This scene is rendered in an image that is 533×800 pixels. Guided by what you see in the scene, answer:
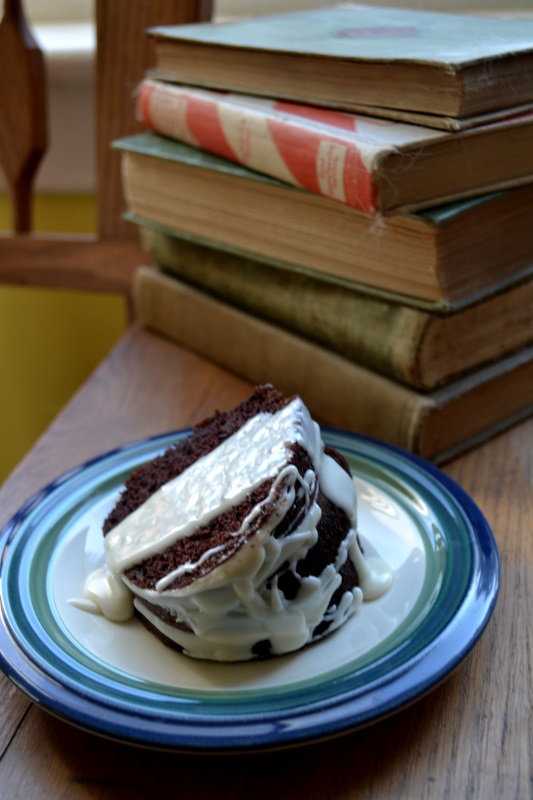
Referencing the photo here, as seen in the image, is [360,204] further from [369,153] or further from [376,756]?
[376,756]

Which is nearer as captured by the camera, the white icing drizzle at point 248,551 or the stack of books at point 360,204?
the white icing drizzle at point 248,551

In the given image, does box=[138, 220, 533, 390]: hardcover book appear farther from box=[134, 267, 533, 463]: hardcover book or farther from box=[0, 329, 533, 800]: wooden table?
box=[0, 329, 533, 800]: wooden table

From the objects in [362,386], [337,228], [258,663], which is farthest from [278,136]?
[258,663]

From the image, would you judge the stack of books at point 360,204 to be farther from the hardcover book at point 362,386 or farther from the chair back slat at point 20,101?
the chair back slat at point 20,101

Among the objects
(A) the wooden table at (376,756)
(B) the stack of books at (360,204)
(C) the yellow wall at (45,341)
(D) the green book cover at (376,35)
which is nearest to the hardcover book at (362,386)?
(B) the stack of books at (360,204)

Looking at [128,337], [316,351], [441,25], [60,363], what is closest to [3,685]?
[316,351]
